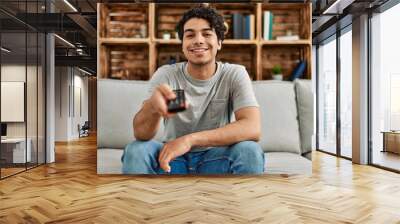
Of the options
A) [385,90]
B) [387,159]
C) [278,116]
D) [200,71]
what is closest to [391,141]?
[387,159]

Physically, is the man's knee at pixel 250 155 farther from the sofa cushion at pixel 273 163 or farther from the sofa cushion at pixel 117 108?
the sofa cushion at pixel 117 108

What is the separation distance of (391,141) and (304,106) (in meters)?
2.28

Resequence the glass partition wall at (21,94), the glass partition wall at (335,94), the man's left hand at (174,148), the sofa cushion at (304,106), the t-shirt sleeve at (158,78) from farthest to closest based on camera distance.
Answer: the glass partition wall at (335,94)
the glass partition wall at (21,94)
the sofa cushion at (304,106)
the t-shirt sleeve at (158,78)
the man's left hand at (174,148)

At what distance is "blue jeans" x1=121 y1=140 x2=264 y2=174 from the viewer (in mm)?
4625

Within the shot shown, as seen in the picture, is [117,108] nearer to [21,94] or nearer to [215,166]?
[215,166]

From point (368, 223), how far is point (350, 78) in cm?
485

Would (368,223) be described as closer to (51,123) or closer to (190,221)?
(190,221)

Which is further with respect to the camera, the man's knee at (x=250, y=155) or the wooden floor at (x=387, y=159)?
the wooden floor at (x=387, y=159)

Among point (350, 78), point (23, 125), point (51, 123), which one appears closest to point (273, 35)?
point (350, 78)

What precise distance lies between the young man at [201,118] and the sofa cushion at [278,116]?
0.16 m

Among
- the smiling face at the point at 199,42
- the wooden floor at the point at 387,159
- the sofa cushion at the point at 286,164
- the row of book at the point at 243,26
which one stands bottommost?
the wooden floor at the point at 387,159

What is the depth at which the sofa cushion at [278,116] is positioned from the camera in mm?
4855

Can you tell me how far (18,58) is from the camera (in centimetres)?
596

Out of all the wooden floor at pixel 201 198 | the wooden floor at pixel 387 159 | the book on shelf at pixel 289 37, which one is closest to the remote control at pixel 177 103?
the wooden floor at pixel 201 198
